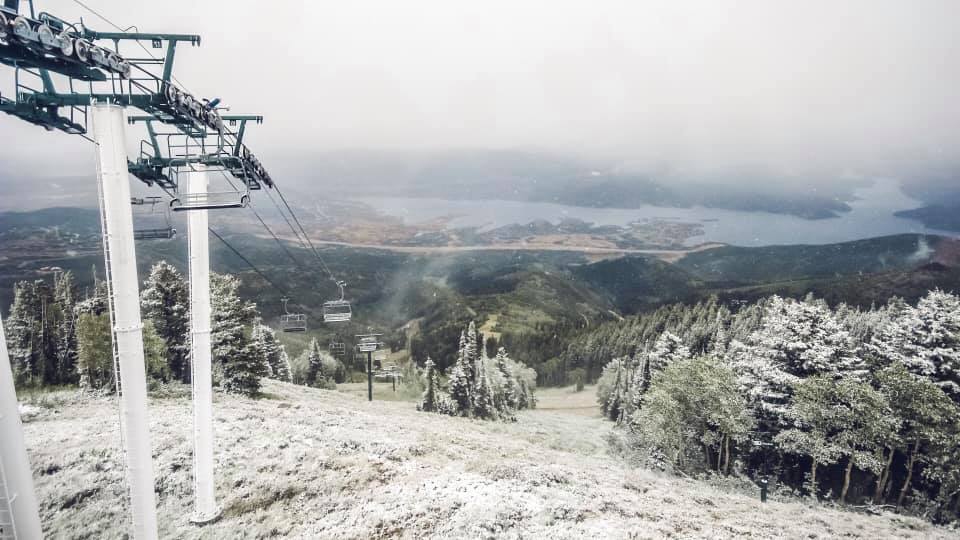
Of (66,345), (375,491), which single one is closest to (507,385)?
(375,491)

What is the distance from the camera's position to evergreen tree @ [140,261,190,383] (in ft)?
143

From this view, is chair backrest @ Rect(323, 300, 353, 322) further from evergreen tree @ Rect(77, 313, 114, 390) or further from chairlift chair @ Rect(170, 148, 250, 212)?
evergreen tree @ Rect(77, 313, 114, 390)

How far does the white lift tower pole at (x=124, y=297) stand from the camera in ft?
32.5

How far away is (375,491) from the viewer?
22.3 meters

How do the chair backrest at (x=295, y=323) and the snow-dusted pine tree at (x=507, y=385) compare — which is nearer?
the chair backrest at (x=295, y=323)

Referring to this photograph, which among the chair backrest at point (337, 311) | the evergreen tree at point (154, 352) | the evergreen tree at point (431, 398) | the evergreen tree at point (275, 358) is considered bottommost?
the evergreen tree at point (431, 398)

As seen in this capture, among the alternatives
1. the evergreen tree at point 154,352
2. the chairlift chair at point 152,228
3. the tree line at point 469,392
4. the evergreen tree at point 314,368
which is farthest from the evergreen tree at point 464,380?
the chairlift chair at point 152,228

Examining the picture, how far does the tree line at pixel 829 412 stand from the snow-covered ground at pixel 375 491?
433 centimetres

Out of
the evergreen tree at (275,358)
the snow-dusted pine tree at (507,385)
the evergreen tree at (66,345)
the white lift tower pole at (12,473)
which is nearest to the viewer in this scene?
the white lift tower pole at (12,473)

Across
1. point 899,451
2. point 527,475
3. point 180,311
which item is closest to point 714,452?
point 899,451

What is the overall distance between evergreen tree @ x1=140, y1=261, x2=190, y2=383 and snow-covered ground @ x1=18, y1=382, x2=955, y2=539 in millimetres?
9838

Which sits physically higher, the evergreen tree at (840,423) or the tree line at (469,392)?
the evergreen tree at (840,423)

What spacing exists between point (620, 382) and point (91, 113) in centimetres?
6974

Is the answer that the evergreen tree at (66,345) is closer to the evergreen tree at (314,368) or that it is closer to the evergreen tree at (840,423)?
the evergreen tree at (314,368)
